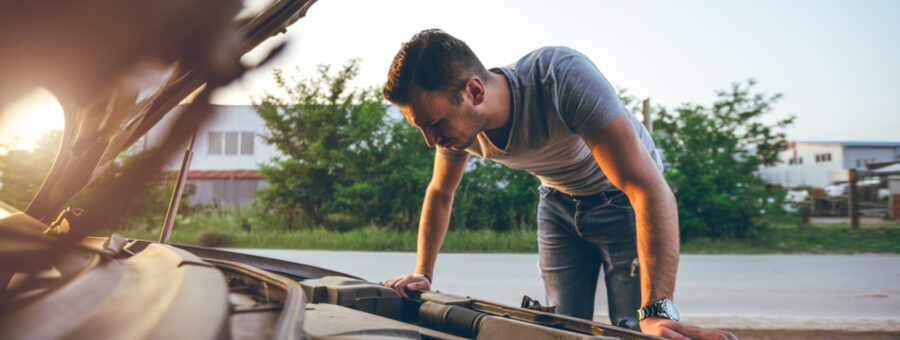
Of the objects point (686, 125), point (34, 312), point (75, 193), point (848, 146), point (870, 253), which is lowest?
point (870, 253)

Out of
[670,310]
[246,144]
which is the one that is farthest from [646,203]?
[246,144]

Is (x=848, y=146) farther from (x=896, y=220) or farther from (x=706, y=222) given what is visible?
(x=706, y=222)

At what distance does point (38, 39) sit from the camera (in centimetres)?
63

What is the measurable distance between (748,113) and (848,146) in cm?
2889

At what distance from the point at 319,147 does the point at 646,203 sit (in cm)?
1054

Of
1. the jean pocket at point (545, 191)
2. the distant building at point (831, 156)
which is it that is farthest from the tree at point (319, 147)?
the distant building at point (831, 156)

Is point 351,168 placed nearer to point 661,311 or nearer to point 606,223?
point 606,223

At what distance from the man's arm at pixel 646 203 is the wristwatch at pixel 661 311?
1.0 inches

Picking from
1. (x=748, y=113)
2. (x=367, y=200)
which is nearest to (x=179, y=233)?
(x=367, y=200)

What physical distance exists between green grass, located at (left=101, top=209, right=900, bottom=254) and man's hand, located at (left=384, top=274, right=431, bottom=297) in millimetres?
8075

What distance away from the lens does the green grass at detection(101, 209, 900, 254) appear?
9664mm

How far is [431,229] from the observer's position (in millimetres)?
2340

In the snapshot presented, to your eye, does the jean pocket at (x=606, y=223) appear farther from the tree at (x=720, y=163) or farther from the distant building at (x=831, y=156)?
the distant building at (x=831, y=156)

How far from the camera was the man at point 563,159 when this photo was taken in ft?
5.17
